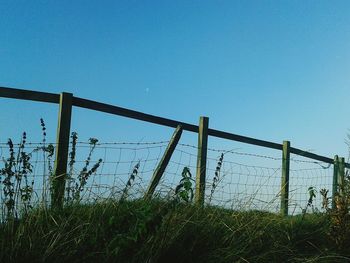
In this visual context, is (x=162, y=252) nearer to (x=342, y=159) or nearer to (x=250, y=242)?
(x=250, y=242)

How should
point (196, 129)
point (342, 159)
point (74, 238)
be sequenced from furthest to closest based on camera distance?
point (342, 159), point (196, 129), point (74, 238)

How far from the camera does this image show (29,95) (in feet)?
19.6

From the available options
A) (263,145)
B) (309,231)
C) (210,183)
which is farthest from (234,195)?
(263,145)

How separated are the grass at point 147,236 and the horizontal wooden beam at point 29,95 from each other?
1.58 m

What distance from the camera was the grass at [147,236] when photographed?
4.23 m

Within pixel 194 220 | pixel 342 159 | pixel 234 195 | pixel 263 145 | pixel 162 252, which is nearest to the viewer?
pixel 162 252

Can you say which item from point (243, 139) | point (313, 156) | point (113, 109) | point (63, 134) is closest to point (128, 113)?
point (113, 109)

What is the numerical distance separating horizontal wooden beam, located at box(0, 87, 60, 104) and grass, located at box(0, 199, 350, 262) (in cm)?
158

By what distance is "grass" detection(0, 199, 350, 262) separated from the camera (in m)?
4.23

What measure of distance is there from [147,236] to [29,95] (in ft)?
7.83

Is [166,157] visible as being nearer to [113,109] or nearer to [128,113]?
[128,113]

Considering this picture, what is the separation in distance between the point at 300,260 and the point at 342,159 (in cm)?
928

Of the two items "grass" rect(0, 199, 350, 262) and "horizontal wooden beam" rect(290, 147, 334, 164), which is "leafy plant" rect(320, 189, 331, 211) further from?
"horizontal wooden beam" rect(290, 147, 334, 164)

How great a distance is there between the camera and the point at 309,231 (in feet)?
22.1
